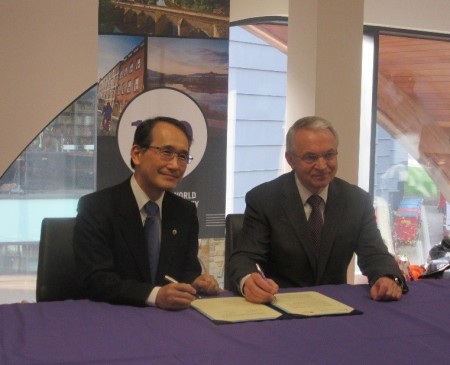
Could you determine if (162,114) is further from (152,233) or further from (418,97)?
(418,97)

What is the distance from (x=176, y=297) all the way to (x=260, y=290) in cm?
28

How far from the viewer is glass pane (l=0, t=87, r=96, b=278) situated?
169 inches

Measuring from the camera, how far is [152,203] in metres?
2.27

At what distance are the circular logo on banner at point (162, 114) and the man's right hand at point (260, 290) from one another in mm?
1843

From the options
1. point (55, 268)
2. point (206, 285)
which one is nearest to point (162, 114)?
point (55, 268)

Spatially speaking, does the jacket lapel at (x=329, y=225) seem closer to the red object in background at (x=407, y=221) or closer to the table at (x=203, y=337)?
the table at (x=203, y=337)

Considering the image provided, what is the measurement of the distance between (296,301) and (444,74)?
472cm

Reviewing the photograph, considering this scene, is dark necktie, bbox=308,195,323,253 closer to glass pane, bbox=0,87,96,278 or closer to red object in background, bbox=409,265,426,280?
glass pane, bbox=0,87,96,278

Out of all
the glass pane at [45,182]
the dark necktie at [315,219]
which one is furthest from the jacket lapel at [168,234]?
the glass pane at [45,182]

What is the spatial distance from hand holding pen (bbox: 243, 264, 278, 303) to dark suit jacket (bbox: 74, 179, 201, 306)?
0.31 m

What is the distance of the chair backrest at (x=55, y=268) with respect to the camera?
242 cm

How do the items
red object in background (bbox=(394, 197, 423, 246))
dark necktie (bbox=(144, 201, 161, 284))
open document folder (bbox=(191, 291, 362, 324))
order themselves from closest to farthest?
open document folder (bbox=(191, 291, 362, 324)) → dark necktie (bbox=(144, 201, 161, 284)) → red object in background (bbox=(394, 197, 423, 246))

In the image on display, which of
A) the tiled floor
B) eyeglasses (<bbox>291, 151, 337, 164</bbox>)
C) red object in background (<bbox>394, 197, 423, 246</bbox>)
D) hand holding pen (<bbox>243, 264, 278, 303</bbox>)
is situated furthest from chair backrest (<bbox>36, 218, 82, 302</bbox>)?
red object in background (<bbox>394, 197, 423, 246</bbox>)

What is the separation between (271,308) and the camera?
77.9 inches
